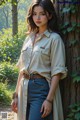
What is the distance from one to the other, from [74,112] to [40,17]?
99 cm

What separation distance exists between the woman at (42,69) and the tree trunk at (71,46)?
0.41 feet

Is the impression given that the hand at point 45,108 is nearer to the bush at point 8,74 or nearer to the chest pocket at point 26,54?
the chest pocket at point 26,54

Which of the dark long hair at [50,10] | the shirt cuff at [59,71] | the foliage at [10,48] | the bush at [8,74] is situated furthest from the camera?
the foliage at [10,48]

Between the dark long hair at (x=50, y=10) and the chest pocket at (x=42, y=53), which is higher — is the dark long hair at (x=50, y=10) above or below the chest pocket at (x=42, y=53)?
above

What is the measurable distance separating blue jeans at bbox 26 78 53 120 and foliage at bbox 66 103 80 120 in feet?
0.70

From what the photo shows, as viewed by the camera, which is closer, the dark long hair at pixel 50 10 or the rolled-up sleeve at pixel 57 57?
the rolled-up sleeve at pixel 57 57

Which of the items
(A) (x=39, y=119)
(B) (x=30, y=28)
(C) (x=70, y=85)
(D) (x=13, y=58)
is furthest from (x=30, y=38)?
(D) (x=13, y=58)

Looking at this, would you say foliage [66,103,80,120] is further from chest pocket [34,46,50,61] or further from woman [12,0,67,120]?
chest pocket [34,46,50,61]

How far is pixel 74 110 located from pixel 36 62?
1.98ft

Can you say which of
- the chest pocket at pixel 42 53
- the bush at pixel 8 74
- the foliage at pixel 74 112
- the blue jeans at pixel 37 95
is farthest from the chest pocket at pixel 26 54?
the bush at pixel 8 74

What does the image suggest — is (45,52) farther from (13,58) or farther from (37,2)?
(13,58)

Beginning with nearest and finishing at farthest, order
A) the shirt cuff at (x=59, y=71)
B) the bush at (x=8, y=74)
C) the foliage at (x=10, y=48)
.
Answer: the shirt cuff at (x=59, y=71) → the bush at (x=8, y=74) → the foliage at (x=10, y=48)

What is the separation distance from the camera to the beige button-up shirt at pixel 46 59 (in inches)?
117

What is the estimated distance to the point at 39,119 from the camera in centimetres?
298
